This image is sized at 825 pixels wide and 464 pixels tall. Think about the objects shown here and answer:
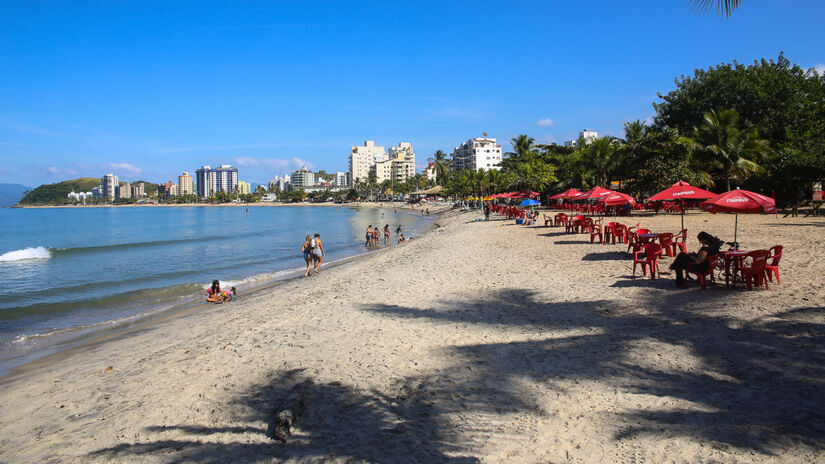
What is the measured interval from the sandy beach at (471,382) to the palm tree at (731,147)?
19610mm

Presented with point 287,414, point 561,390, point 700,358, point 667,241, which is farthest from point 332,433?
point 667,241

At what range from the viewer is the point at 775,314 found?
20.6 ft

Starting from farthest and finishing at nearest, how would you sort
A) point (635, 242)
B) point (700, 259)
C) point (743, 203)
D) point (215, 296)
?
point (215, 296), point (635, 242), point (743, 203), point (700, 259)

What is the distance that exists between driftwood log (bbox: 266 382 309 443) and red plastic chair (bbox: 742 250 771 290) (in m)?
7.50

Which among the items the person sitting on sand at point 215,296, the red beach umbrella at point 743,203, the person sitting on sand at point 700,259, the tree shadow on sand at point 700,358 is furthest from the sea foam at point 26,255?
the red beach umbrella at point 743,203

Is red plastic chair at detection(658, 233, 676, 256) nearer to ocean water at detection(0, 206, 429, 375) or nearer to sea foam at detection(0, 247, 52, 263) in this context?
ocean water at detection(0, 206, 429, 375)

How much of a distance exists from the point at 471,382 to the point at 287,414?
202 centimetres

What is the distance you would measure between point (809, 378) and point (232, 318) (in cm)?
976

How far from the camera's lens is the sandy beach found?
3.80 metres

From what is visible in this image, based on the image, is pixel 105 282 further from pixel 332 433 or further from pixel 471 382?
pixel 471 382

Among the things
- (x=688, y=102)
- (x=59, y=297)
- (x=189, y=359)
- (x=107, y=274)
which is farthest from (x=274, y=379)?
(x=688, y=102)

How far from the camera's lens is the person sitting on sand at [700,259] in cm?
806

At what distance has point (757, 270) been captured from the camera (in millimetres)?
7559

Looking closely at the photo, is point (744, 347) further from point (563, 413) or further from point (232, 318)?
point (232, 318)
